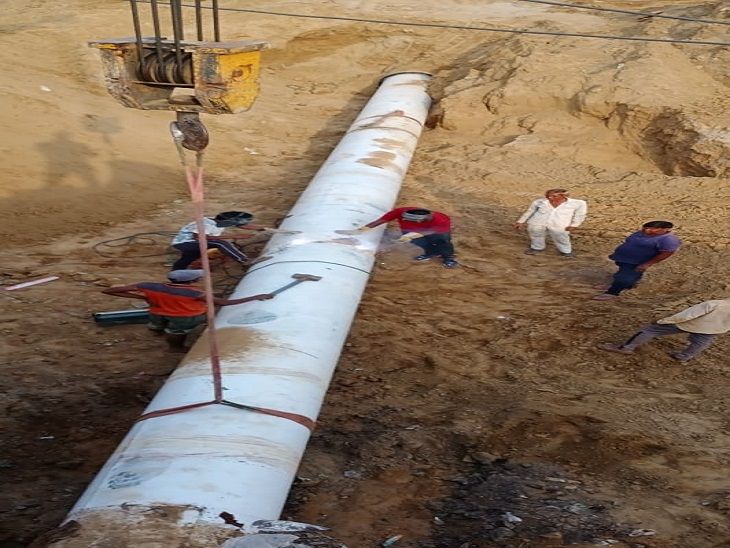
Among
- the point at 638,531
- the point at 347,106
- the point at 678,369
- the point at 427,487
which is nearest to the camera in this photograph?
the point at 638,531

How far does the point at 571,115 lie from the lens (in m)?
12.2

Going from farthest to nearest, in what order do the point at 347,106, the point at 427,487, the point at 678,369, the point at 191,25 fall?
the point at 191,25
the point at 347,106
the point at 678,369
the point at 427,487

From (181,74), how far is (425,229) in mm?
4839

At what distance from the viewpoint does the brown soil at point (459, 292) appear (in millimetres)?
4875

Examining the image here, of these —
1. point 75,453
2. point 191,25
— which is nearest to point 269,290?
point 75,453

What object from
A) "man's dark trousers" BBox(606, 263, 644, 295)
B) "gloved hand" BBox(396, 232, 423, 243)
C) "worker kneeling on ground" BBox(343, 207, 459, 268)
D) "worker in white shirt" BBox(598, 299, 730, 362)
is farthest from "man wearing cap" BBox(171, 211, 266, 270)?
"worker in white shirt" BBox(598, 299, 730, 362)

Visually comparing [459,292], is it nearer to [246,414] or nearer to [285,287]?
[285,287]

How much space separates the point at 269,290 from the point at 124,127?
703 cm

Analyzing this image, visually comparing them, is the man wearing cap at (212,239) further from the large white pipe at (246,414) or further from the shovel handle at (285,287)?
the shovel handle at (285,287)

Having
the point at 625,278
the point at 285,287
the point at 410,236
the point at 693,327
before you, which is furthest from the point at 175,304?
the point at 625,278

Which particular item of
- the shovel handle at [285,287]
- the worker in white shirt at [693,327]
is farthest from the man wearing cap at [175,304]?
the worker in white shirt at [693,327]

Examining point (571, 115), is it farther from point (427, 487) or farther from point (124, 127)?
point (427, 487)

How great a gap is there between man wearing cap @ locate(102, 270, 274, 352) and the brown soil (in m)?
0.25

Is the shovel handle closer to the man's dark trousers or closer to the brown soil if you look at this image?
the brown soil
